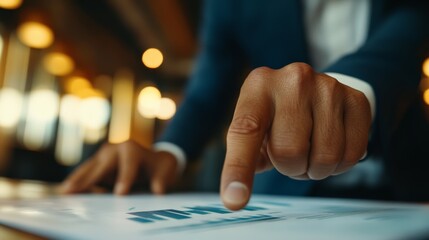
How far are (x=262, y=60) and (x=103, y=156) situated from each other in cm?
30

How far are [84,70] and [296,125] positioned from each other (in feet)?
17.5

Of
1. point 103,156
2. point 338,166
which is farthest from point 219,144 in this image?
point 338,166

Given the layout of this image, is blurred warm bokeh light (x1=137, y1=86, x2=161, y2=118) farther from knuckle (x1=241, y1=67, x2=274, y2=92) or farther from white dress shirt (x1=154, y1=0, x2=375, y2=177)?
knuckle (x1=241, y1=67, x2=274, y2=92)

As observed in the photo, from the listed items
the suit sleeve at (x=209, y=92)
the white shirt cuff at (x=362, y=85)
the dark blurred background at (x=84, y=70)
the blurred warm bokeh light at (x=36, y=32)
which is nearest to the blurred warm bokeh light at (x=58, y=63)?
the dark blurred background at (x=84, y=70)

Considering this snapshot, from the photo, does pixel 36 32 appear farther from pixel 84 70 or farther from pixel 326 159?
pixel 326 159

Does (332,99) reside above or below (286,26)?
below

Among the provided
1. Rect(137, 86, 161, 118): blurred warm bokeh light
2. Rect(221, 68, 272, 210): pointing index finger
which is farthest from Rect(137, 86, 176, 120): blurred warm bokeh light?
Rect(221, 68, 272, 210): pointing index finger

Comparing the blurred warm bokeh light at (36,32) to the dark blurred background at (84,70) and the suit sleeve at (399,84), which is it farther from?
the suit sleeve at (399,84)

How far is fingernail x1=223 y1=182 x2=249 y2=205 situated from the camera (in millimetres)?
206

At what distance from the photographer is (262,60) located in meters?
0.50

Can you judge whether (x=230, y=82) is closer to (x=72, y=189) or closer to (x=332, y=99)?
(x=72, y=189)

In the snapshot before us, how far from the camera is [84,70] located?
5188 mm

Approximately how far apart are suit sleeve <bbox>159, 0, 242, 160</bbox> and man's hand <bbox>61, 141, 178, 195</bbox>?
97 millimetres

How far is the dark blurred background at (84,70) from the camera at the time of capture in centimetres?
365
